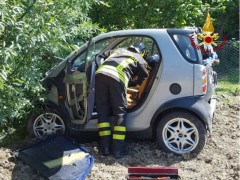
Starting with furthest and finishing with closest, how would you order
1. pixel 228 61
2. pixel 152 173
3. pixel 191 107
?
pixel 228 61
pixel 191 107
pixel 152 173

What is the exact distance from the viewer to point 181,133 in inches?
175

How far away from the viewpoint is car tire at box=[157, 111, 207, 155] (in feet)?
14.4

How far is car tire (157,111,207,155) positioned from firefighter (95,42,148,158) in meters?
0.53

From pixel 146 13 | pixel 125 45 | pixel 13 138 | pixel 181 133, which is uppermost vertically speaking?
pixel 146 13

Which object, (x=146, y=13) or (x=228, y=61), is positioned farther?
(x=228, y=61)

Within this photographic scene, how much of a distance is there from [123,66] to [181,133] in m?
1.19

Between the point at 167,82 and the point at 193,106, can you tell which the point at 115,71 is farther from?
the point at 193,106

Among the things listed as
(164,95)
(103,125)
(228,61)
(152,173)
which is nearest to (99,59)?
(103,125)

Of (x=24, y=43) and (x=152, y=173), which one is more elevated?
(x=24, y=43)

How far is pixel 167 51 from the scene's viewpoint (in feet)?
14.4

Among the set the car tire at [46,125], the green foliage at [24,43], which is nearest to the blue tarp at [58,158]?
the car tire at [46,125]

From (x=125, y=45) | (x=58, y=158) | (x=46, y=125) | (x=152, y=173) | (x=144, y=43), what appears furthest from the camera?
(x=144, y=43)

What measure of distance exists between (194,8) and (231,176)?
474 centimetres

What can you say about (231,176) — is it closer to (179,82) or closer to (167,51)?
(179,82)
